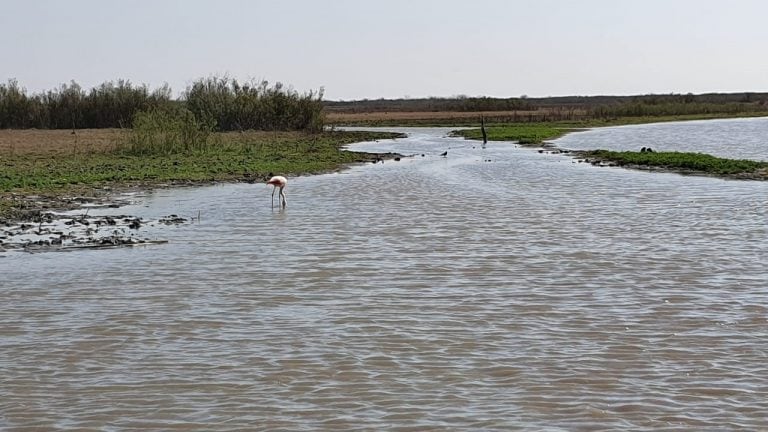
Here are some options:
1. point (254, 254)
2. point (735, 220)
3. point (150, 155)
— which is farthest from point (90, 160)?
point (735, 220)

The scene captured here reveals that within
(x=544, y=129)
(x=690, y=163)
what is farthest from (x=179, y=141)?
(x=544, y=129)

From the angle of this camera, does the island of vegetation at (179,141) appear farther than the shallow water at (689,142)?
No

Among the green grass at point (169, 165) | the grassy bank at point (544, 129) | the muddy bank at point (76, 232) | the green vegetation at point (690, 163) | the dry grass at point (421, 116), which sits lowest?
the muddy bank at point (76, 232)

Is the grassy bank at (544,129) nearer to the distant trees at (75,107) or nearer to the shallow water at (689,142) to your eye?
the shallow water at (689,142)

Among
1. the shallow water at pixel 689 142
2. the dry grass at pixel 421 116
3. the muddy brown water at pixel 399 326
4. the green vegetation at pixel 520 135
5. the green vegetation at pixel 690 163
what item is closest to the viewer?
the muddy brown water at pixel 399 326

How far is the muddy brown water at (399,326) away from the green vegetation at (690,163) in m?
10.0

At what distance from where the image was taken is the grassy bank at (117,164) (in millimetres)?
21222

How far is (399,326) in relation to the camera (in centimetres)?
915

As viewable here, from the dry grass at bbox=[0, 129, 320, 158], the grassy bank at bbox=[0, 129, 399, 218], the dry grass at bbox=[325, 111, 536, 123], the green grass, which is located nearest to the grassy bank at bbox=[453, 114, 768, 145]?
the dry grass at bbox=[0, 129, 320, 158]

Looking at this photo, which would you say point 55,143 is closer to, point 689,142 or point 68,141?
point 68,141

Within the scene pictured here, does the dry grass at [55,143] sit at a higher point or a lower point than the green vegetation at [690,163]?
higher

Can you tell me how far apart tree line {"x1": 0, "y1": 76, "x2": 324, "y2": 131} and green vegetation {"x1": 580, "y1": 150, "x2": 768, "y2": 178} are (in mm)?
24827

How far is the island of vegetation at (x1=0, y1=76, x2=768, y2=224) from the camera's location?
24.3m

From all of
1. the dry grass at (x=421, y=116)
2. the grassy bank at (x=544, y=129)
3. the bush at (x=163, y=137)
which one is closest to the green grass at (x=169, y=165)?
the bush at (x=163, y=137)
